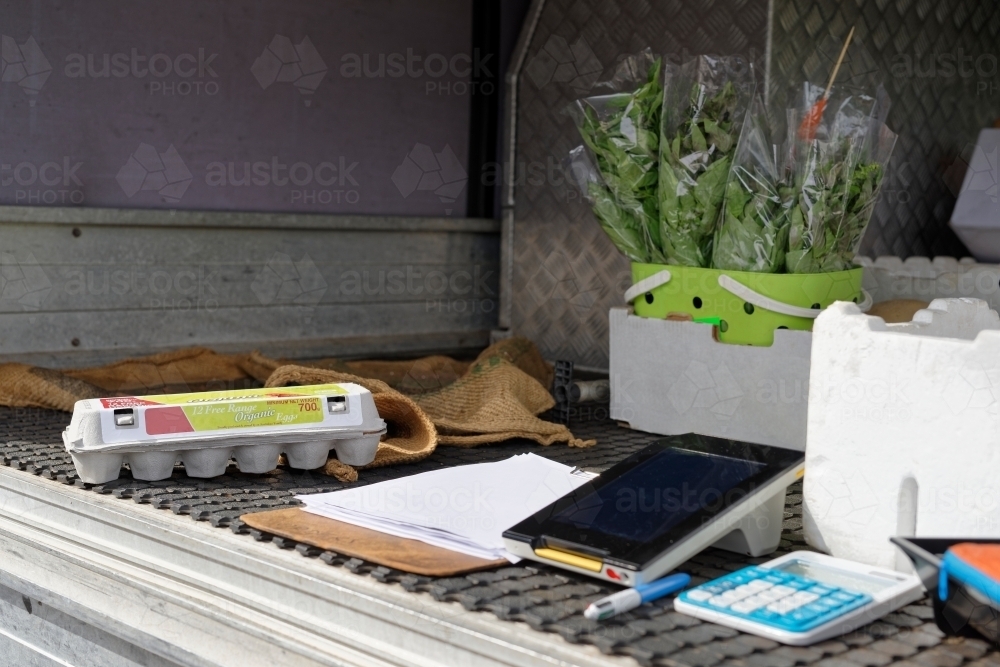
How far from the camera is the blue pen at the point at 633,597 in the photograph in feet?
2.47

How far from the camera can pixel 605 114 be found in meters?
1.53

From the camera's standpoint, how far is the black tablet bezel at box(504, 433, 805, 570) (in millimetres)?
824

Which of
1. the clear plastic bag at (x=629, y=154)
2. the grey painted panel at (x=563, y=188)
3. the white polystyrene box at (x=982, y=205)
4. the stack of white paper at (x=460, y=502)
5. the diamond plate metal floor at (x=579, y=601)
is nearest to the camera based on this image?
the diamond plate metal floor at (x=579, y=601)

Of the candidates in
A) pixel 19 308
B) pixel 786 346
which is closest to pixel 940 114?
pixel 786 346

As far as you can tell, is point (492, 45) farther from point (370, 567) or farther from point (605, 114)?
point (370, 567)

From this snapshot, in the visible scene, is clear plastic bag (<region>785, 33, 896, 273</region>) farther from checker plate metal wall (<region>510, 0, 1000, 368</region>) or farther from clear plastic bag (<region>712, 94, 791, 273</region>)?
checker plate metal wall (<region>510, 0, 1000, 368</region>)

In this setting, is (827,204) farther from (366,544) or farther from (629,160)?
(366,544)

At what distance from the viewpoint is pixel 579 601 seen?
791mm

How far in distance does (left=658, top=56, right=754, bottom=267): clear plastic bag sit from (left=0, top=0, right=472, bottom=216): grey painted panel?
84 centimetres

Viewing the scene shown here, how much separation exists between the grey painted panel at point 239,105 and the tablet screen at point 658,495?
124 cm

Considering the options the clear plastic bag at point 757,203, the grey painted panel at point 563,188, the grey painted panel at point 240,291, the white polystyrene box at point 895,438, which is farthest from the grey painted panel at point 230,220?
the white polystyrene box at point 895,438

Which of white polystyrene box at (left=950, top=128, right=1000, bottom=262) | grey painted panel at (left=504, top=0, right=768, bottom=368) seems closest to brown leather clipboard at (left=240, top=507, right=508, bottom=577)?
grey painted panel at (left=504, top=0, right=768, bottom=368)

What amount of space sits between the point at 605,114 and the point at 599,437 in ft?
1.53

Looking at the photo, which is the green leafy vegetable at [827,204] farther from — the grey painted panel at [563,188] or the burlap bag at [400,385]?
the grey painted panel at [563,188]
